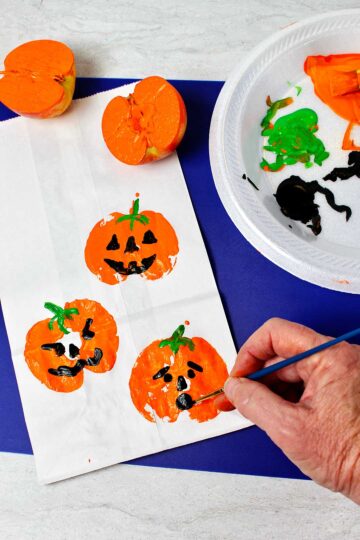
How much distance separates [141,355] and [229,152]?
0.31m

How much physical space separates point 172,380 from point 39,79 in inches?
18.4

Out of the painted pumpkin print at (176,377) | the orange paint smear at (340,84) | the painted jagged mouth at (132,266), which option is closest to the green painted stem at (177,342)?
the painted pumpkin print at (176,377)

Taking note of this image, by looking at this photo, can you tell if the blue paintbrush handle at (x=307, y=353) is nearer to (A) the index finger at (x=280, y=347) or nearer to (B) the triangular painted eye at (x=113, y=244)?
(A) the index finger at (x=280, y=347)

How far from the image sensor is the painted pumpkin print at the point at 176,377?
81cm

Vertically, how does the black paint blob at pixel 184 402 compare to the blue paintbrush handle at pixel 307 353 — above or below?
below

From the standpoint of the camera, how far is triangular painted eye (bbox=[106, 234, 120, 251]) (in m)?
0.86

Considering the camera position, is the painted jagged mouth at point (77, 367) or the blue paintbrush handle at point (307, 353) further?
the painted jagged mouth at point (77, 367)

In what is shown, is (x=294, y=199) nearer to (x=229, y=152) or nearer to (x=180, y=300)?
(x=229, y=152)

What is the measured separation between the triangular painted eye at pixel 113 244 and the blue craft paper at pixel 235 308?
12 centimetres

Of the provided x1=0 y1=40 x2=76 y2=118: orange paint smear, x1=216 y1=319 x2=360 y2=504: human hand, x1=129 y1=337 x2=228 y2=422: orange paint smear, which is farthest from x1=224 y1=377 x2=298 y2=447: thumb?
x1=0 y1=40 x2=76 y2=118: orange paint smear


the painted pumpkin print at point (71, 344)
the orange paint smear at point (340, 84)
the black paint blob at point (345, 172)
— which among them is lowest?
the painted pumpkin print at point (71, 344)

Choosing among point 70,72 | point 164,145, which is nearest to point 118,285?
point 164,145

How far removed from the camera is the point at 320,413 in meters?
0.65

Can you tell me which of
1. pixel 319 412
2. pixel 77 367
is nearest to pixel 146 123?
pixel 77 367
